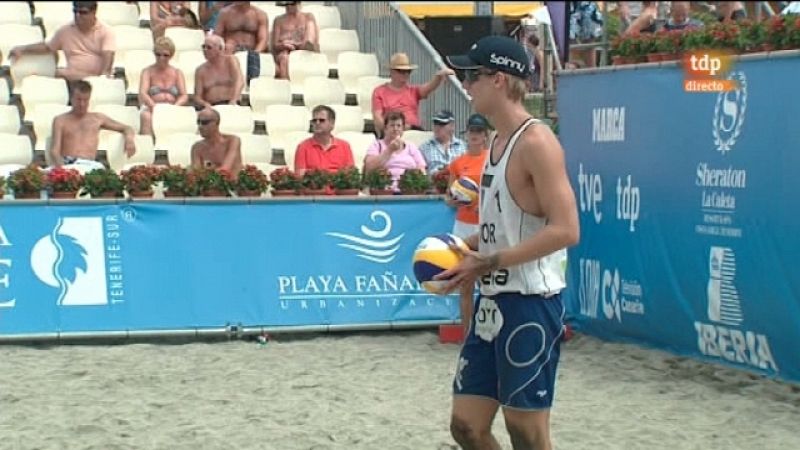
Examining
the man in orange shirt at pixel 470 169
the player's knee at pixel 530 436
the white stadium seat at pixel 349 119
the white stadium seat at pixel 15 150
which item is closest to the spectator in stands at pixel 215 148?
the white stadium seat at pixel 15 150

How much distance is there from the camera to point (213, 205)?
32.8 ft

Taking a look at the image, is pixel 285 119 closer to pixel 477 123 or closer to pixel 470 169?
pixel 477 123

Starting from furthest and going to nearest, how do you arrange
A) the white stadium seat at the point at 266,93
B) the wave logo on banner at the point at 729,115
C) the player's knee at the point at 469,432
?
1. the white stadium seat at the point at 266,93
2. the wave logo on banner at the point at 729,115
3. the player's knee at the point at 469,432

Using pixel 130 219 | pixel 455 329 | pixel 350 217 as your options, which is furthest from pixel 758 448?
pixel 130 219

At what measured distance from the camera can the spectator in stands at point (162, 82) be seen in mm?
12477

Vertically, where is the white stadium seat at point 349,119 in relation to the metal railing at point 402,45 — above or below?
below

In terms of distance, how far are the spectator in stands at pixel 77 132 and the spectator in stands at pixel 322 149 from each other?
1699mm

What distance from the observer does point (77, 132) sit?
1135cm

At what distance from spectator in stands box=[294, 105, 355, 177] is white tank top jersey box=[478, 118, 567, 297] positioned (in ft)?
20.8

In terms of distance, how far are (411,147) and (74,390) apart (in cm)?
420

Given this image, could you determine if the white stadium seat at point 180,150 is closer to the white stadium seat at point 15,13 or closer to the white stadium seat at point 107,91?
the white stadium seat at point 107,91

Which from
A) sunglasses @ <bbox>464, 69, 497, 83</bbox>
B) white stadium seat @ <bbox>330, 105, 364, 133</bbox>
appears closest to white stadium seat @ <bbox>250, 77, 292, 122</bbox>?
white stadium seat @ <bbox>330, 105, 364, 133</bbox>

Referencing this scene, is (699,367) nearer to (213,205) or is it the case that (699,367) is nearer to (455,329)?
(455,329)

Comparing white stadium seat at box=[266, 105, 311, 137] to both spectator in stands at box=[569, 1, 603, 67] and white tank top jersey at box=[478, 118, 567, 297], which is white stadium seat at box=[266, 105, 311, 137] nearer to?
spectator in stands at box=[569, 1, 603, 67]
